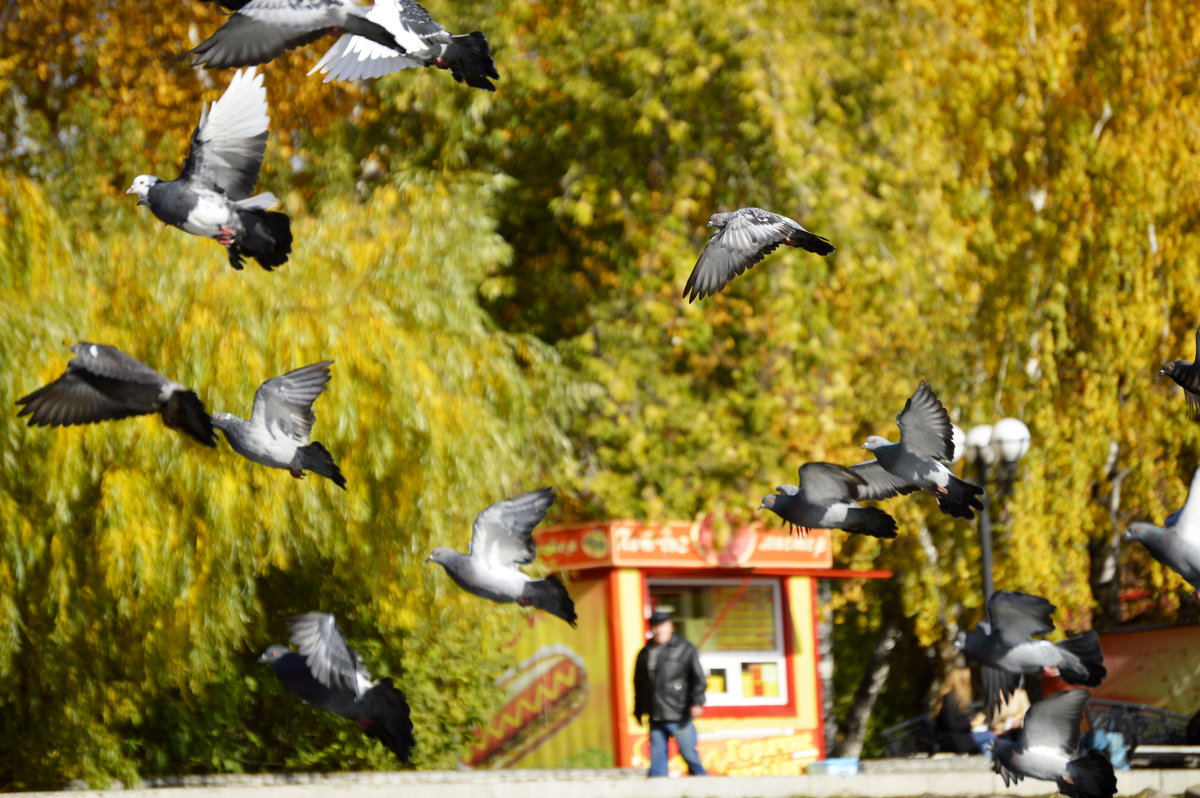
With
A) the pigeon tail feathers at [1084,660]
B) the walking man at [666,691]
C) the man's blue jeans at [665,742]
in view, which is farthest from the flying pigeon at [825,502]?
the man's blue jeans at [665,742]

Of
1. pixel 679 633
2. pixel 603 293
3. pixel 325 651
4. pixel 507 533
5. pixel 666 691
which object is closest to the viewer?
pixel 507 533

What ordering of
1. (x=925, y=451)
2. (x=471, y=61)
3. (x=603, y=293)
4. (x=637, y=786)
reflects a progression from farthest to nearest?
(x=603, y=293) < (x=637, y=786) < (x=925, y=451) < (x=471, y=61)

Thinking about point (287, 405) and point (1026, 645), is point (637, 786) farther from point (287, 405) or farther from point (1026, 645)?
point (287, 405)

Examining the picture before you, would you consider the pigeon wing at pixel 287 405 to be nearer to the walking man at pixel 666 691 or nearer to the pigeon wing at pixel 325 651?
the pigeon wing at pixel 325 651

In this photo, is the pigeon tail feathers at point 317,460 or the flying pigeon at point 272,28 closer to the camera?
the flying pigeon at point 272,28

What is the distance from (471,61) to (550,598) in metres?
2.35

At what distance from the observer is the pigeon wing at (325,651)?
23.6ft

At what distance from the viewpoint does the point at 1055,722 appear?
304 inches

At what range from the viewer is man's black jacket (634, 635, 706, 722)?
11.1 meters

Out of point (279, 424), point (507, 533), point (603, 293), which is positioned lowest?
point (507, 533)

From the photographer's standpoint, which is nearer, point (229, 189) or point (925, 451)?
point (229, 189)

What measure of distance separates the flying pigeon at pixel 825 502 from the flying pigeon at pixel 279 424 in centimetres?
214

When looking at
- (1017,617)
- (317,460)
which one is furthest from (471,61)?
(1017,617)

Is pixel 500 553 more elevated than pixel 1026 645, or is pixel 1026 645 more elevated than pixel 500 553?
pixel 500 553
